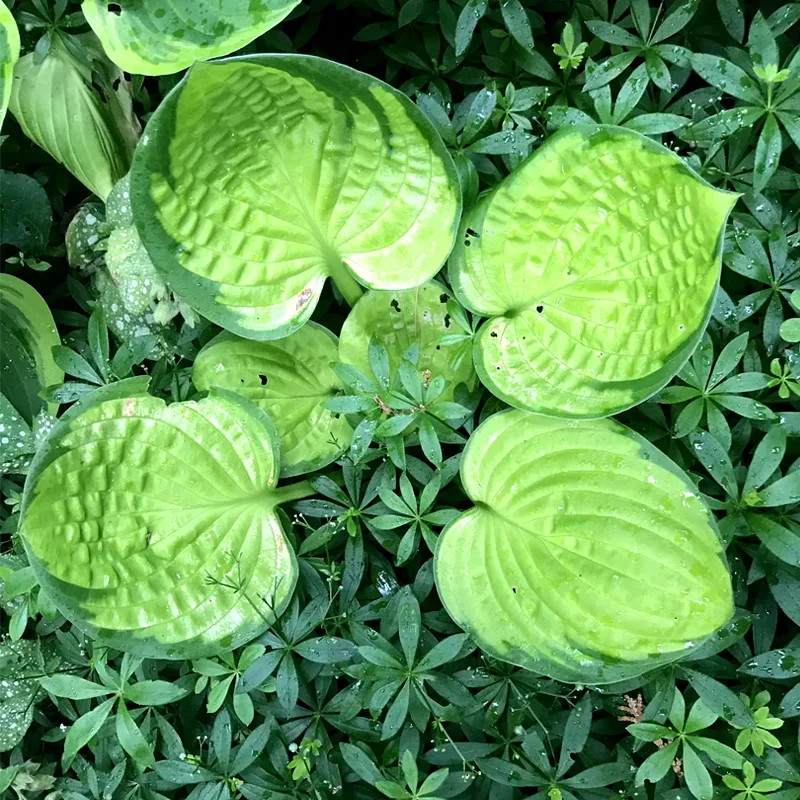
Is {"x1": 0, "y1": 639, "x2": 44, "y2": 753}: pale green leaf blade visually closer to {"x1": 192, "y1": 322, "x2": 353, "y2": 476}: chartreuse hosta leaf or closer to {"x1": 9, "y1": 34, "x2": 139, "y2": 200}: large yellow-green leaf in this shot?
{"x1": 192, "y1": 322, "x2": 353, "y2": 476}: chartreuse hosta leaf

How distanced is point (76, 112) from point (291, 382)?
1.62ft

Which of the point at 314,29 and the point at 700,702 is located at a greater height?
the point at 314,29

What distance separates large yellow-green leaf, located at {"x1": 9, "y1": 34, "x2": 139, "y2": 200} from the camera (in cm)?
100

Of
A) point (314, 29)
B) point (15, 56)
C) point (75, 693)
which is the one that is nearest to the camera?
point (15, 56)

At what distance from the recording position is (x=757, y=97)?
922 mm

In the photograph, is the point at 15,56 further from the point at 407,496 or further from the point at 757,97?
the point at 757,97

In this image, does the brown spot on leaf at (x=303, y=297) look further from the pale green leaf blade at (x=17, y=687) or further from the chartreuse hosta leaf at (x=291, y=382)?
the pale green leaf blade at (x=17, y=687)

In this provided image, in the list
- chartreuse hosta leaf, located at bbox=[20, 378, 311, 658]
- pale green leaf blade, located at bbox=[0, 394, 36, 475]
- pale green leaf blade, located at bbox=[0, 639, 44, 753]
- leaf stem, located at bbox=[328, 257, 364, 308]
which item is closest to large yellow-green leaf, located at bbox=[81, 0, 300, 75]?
leaf stem, located at bbox=[328, 257, 364, 308]

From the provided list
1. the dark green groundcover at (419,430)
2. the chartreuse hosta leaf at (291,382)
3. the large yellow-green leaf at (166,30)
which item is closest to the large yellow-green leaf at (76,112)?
the dark green groundcover at (419,430)

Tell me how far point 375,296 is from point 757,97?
0.56 meters

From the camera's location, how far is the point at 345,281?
966mm

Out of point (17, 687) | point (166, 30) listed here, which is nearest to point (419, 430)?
point (166, 30)

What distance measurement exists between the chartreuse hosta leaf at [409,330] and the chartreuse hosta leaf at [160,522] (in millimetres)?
161

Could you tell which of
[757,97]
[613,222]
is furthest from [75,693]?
[757,97]
